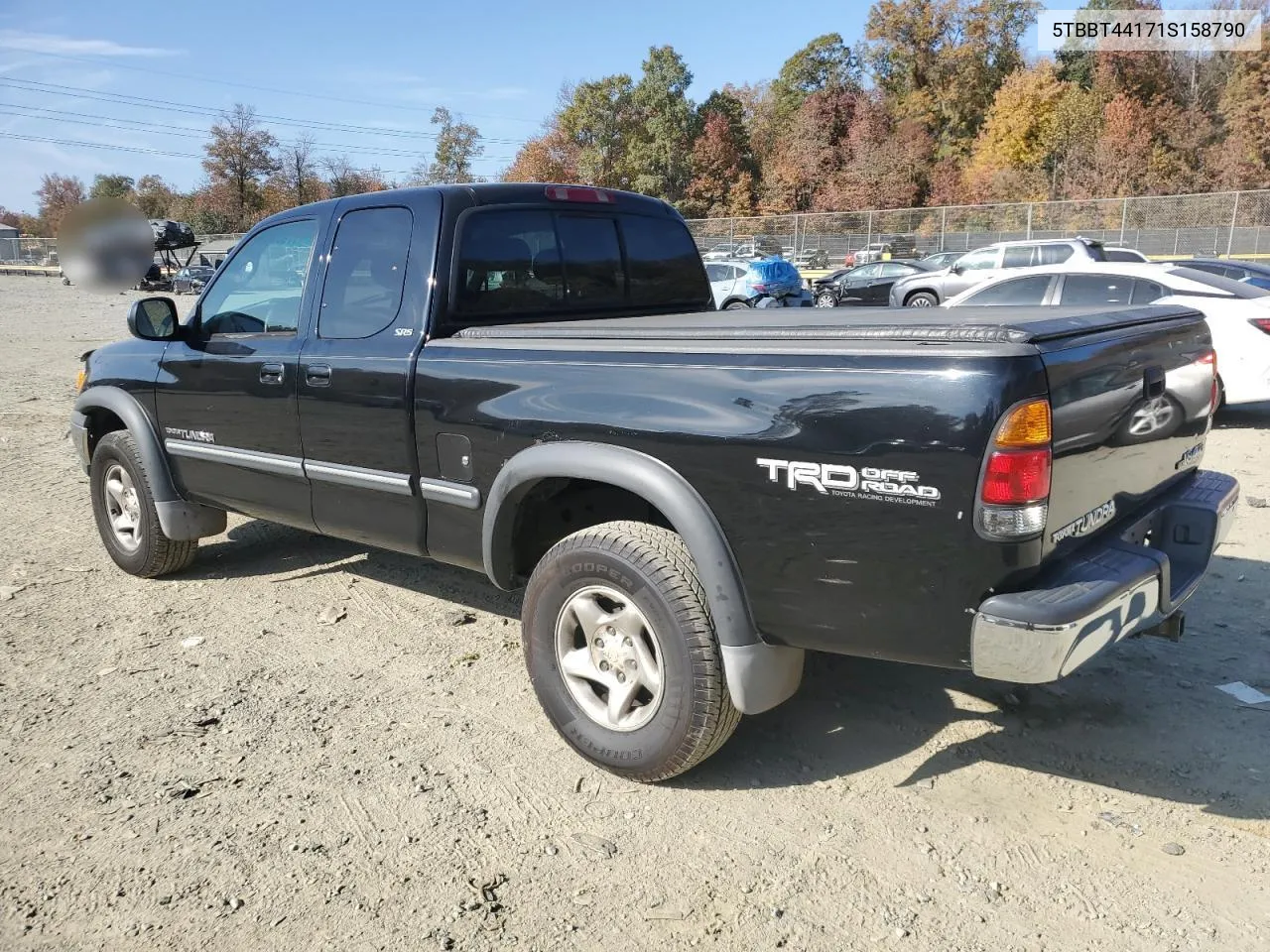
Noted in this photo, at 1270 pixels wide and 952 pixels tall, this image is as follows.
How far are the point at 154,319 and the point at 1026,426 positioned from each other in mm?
4149

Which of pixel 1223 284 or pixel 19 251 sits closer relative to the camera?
pixel 1223 284

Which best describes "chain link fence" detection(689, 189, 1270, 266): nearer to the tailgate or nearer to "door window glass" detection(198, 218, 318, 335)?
"door window glass" detection(198, 218, 318, 335)

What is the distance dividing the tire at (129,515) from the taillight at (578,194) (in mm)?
2656

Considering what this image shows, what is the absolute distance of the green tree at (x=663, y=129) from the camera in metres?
65.8

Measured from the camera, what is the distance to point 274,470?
14.2 ft

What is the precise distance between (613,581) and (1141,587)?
1526mm

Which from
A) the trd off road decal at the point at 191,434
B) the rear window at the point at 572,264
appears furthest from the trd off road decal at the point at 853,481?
the trd off road decal at the point at 191,434

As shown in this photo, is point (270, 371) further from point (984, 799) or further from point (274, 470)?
point (984, 799)

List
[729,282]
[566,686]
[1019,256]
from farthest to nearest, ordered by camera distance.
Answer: [1019,256] < [729,282] < [566,686]

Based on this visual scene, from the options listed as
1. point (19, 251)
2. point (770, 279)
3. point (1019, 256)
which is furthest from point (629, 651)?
point (19, 251)

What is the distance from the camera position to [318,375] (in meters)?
4.00

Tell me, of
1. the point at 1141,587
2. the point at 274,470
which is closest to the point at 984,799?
the point at 1141,587

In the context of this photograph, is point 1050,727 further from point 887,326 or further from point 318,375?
point 318,375

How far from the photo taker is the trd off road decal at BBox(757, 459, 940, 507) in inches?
95.9
